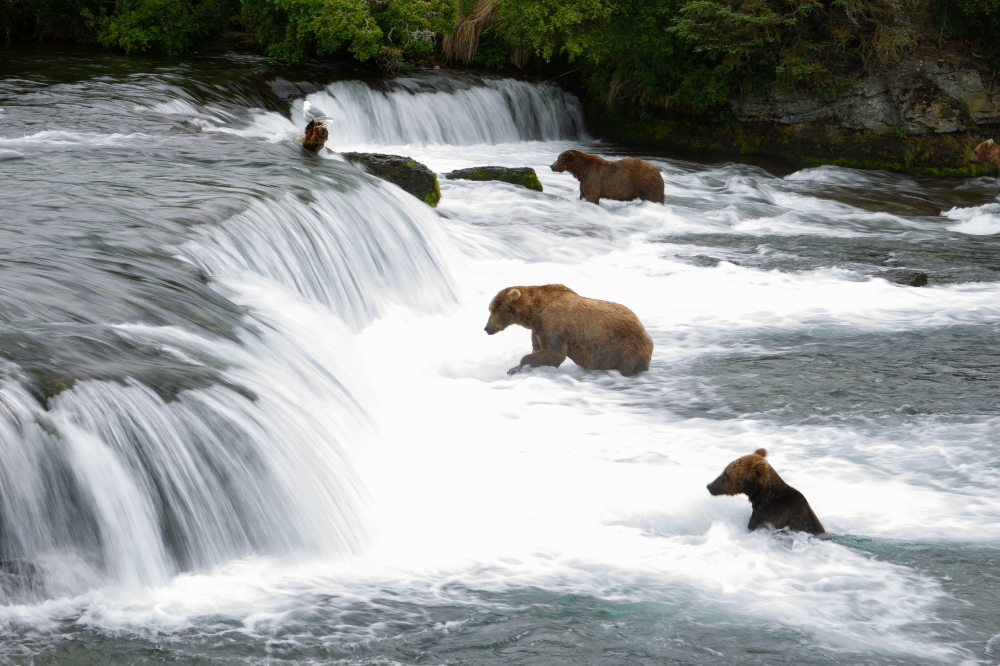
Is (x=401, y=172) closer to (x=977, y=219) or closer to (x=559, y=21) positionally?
(x=977, y=219)

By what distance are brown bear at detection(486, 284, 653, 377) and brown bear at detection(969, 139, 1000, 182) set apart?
11.6 m

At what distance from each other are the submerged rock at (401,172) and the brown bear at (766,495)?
7.62m

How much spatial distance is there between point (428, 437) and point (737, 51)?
14257 mm

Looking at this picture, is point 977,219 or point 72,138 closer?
point 72,138

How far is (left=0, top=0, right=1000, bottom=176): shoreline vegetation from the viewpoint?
18219 mm

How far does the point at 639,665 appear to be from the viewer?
12.1 ft

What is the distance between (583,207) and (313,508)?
9.16 meters

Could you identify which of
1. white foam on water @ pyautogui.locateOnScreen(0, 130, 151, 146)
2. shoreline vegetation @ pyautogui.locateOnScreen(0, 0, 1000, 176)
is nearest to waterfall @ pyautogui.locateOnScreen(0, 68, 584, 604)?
white foam on water @ pyautogui.locateOnScreen(0, 130, 151, 146)

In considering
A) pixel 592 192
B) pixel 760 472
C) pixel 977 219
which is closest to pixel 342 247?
pixel 760 472

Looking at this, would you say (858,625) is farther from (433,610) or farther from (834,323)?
(834,323)

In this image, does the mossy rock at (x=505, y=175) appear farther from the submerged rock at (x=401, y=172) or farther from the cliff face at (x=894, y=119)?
the cliff face at (x=894, y=119)

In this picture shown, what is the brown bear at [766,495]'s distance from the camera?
15.5 ft

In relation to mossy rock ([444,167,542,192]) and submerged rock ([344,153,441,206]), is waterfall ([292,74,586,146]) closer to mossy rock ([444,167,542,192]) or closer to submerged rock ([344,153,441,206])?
mossy rock ([444,167,542,192])

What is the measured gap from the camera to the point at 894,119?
61.2 feet
